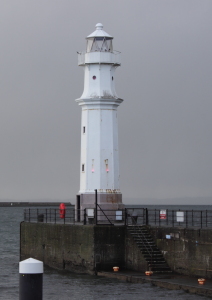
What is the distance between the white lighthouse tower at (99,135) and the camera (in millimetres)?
32750

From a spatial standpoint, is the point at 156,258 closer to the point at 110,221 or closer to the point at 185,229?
the point at 185,229

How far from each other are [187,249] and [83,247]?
4.96 meters

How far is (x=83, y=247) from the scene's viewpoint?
2792 centimetres

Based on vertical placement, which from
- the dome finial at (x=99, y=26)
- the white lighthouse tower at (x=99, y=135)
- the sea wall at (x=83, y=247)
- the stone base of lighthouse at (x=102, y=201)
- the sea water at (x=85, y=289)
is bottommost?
the sea water at (x=85, y=289)

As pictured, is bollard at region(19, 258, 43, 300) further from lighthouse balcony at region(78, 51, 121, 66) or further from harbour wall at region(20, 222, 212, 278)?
lighthouse balcony at region(78, 51, 121, 66)

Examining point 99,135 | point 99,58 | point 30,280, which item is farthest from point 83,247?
point 30,280

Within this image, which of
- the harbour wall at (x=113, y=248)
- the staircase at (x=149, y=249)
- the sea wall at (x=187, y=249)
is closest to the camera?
the sea wall at (x=187, y=249)

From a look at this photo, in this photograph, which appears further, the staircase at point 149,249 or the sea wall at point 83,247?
the sea wall at point 83,247

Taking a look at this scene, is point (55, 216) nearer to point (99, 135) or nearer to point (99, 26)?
point (99, 135)

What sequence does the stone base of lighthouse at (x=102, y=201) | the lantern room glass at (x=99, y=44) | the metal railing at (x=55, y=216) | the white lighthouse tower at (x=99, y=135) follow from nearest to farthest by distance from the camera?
the metal railing at (x=55, y=216), the stone base of lighthouse at (x=102, y=201), the white lighthouse tower at (x=99, y=135), the lantern room glass at (x=99, y=44)

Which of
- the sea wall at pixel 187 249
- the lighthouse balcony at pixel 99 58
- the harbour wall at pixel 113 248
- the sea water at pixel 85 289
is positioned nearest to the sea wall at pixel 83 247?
the harbour wall at pixel 113 248

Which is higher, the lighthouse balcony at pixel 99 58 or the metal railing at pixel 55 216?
the lighthouse balcony at pixel 99 58

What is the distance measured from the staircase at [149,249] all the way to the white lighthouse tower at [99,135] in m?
4.79

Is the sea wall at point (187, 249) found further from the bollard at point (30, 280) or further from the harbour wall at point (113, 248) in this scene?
the bollard at point (30, 280)
